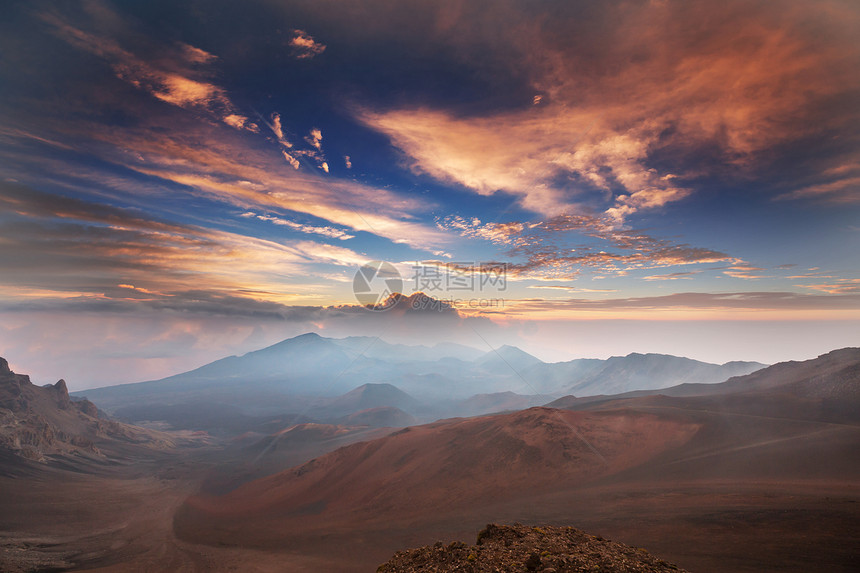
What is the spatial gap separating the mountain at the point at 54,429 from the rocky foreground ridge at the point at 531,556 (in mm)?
122944

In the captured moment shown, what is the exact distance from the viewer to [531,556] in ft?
31.2

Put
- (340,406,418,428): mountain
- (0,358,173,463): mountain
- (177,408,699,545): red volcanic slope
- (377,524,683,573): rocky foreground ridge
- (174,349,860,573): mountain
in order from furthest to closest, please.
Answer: (340,406,418,428): mountain, (0,358,173,463): mountain, (177,408,699,545): red volcanic slope, (174,349,860,573): mountain, (377,524,683,573): rocky foreground ridge

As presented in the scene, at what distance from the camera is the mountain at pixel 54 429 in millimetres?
83812

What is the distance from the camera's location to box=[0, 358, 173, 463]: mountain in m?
83.8

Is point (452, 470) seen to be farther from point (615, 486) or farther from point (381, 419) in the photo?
point (381, 419)

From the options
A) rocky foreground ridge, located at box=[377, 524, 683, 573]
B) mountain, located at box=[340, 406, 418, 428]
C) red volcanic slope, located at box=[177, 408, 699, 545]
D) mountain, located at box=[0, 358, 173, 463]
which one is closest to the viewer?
rocky foreground ridge, located at box=[377, 524, 683, 573]

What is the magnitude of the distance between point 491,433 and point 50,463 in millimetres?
114251

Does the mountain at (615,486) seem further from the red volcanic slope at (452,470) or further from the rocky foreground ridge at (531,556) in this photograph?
the rocky foreground ridge at (531,556)

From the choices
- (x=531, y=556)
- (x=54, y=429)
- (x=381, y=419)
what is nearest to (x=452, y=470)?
(x=531, y=556)

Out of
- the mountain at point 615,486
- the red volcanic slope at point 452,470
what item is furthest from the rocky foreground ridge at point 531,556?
the red volcanic slope at point 452,470

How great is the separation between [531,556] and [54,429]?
15640 centimetres

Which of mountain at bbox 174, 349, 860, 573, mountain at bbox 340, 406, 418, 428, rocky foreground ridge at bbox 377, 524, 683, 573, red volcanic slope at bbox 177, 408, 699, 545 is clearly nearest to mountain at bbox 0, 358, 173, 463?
mountain at bbox 174, 349, 860, 573

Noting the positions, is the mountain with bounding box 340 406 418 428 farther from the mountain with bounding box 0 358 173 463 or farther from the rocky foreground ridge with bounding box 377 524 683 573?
the rocky foreground ridge with bounding box 377 524 683 573

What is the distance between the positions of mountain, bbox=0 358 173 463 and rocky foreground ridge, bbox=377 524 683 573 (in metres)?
123
